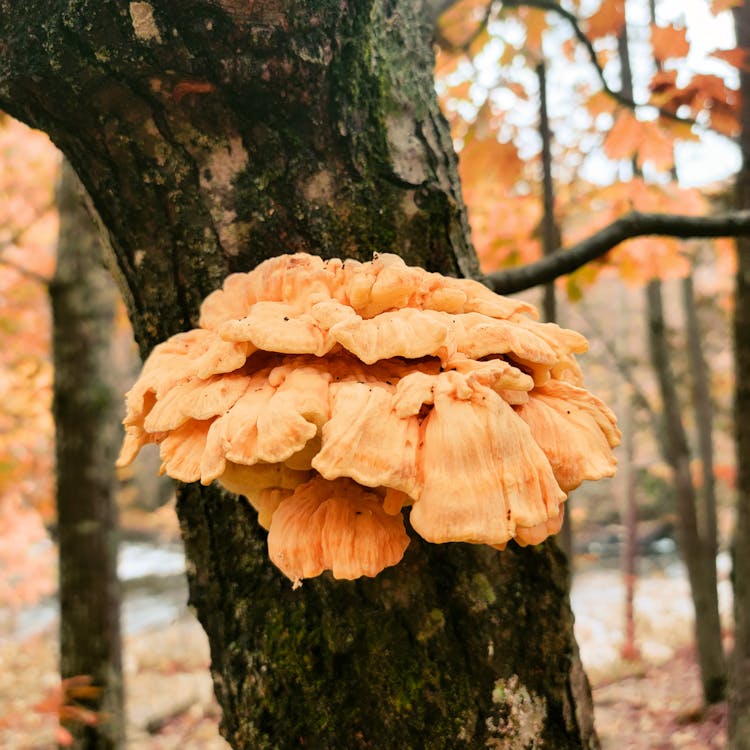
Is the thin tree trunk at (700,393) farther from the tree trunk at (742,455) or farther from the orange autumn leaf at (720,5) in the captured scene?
the orange autumn leaf at (720,5)

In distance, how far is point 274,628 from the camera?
63.9 inches

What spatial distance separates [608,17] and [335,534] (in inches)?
144

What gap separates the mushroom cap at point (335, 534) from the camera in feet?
4.04

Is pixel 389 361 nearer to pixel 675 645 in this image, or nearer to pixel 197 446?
pixel 197 446

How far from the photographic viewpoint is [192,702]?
9.44 meters

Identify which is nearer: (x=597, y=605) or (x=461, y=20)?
(x=461, y=20)

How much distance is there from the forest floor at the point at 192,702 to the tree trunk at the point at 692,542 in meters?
0.46

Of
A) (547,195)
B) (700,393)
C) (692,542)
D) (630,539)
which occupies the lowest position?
(630,539)

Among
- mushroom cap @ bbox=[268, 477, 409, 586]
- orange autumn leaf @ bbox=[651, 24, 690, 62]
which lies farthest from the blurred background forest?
mushroom cap @ bbox=[268, 477, 409, 586]

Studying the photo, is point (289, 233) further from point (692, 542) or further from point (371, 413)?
point (692, 542)

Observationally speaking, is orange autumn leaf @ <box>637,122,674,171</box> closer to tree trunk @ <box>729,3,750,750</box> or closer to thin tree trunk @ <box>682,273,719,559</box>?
tree trunk @ <box>729,3,750,750</box>

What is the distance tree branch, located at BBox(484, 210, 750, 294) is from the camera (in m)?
2.30

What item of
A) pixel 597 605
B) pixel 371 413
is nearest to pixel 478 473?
pixel 371 413

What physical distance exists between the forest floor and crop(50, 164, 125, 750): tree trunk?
981 mm
